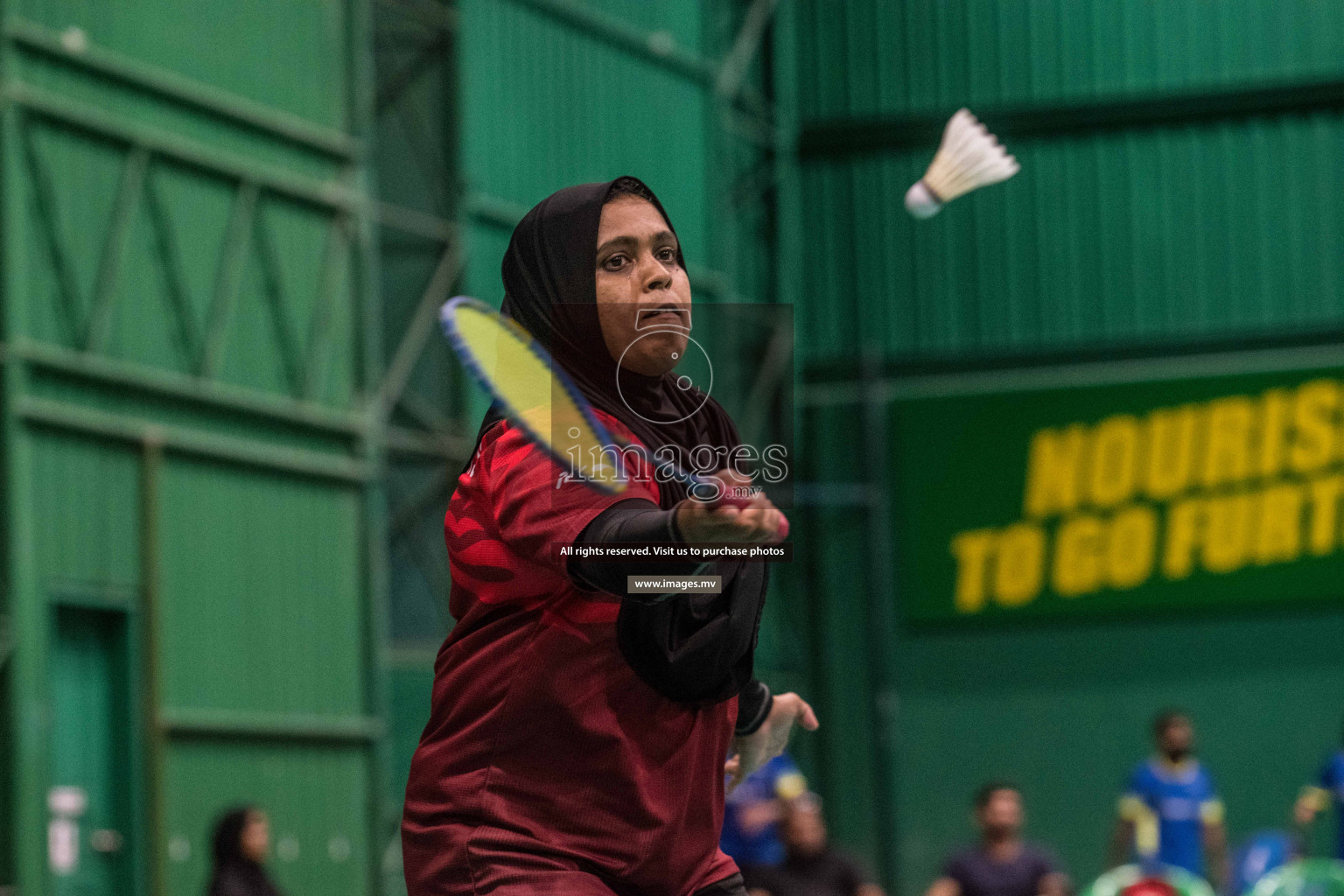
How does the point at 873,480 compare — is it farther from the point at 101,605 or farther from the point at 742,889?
the point at 742,889

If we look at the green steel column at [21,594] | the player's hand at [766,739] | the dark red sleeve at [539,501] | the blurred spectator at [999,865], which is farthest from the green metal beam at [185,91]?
the dark red sleeve at [539,501]

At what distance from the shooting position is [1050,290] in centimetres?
1983

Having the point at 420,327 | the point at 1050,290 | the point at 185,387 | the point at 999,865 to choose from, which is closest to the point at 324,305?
the point at 420,327

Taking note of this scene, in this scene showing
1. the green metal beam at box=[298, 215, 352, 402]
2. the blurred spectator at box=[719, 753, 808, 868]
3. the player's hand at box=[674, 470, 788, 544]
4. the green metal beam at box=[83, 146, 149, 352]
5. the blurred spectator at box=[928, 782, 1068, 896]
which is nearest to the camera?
the player's hand at box=[674, 470, 788, 544]

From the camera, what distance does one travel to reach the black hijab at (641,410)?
2586 mm

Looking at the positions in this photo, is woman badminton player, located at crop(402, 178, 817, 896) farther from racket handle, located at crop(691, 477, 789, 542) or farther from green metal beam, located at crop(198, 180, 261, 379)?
green metal beam, located at crop(198, 180, 261, 379)

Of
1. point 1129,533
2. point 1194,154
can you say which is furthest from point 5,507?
point 1194,154

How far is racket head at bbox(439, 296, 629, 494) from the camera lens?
8.04 ft

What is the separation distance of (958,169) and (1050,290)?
669 inches

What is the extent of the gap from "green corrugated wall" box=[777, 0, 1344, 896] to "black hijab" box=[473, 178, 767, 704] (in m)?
16.6

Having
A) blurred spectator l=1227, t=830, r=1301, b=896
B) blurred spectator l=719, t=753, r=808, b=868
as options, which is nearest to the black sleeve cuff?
blurred spectator l=719, t=753, r=808, b=868

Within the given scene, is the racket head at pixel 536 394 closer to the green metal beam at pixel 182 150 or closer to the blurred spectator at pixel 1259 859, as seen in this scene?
the green metal beam at pixel 182 150

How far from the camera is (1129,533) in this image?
1919 cm

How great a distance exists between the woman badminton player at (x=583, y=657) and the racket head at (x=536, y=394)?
56 millimetres
